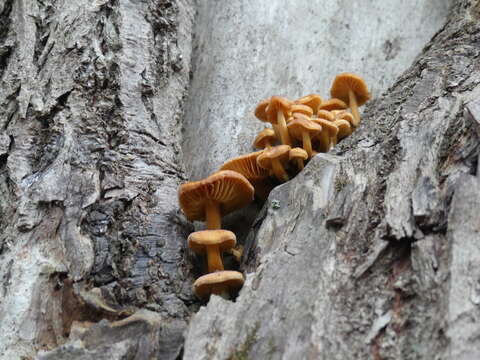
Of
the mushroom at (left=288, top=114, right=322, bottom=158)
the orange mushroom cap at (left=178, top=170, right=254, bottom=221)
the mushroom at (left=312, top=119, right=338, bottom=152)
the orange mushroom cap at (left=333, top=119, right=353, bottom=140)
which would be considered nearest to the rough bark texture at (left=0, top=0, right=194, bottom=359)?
the orange mushroom cap at (left=178, top=170, right=254, bottom=221)

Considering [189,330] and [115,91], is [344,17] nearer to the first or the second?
[115,91]

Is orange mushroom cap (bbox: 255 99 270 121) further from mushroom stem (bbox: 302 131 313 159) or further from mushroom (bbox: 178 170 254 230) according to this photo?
mushroom (bbox: 178 170 254 230)

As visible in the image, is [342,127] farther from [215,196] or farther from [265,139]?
[215,196]

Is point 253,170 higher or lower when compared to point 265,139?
lower

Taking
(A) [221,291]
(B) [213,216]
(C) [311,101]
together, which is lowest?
(A) [221,291]

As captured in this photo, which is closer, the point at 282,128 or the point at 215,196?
the point at 215,196

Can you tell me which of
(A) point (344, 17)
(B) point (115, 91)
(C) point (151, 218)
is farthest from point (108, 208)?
(A) point (344, 17)

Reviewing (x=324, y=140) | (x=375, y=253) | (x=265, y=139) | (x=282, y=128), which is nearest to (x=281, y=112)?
(x=282, y=128)
